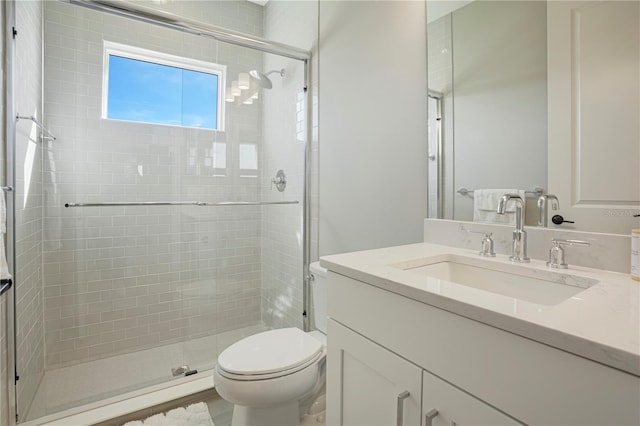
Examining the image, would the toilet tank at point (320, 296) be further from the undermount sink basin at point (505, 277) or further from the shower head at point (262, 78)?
the shower head at point (262, 78)

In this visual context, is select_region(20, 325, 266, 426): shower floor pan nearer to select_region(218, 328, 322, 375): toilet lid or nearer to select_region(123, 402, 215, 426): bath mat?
select_region(123, 402, 215, 426): bath mat

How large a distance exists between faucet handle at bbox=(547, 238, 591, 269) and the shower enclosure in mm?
1522

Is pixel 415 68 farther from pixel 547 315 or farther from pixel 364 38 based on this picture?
pixel 547 315

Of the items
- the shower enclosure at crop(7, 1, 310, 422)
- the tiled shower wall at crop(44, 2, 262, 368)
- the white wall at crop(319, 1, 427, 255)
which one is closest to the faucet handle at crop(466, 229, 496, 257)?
the white wall at crop(319, 1, 427, 255)

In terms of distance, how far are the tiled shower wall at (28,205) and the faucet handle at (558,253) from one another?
219cm

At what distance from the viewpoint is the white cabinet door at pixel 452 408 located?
25.6 inches

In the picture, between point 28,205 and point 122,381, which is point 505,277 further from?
point 28,205

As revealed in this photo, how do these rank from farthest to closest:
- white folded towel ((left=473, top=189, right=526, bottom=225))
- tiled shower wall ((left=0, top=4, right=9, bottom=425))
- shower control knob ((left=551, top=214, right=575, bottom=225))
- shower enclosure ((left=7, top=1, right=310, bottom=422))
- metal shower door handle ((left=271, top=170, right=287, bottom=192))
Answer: metal shower door handle ((left=271, top=170, right=287, bottom=192)), shower enclosure ((left=7, top=1, right=310, bottom=422)), tiled shower wall ((left=0, top=4, right=9, bottom=425)), white folded towel ((left=473, top=189, right=526, bottom=225)), shower control knob ((left=551, top=214, right=575, bottom=225))

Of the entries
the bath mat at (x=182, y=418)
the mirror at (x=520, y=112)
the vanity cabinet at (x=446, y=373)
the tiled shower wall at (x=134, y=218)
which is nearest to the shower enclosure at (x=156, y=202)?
the tiled shower wall at (x=134, y=218)

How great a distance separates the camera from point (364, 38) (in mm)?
1808

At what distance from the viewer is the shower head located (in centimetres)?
229

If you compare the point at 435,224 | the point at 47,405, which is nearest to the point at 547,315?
the point at 435,224

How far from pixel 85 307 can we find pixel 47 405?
24.2 inches

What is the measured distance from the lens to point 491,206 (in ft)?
4.09
